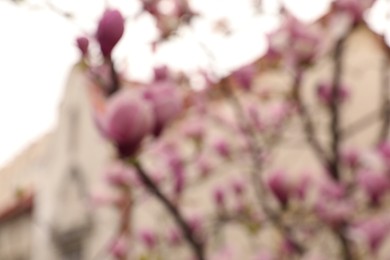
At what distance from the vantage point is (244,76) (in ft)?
4.74

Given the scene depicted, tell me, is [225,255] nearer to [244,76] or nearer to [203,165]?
[244,76]

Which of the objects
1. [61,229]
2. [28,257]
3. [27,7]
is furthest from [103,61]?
[28,257]

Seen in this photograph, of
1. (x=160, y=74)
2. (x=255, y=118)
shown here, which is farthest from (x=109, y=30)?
(x=255, y=118)

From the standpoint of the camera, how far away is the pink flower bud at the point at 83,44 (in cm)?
71

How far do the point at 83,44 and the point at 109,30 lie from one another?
0.12 metres

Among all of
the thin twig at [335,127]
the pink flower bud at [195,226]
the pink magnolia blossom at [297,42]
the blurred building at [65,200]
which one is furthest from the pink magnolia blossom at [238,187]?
the blurred building at [65,200]

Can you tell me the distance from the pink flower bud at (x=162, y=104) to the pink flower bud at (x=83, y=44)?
0.13m

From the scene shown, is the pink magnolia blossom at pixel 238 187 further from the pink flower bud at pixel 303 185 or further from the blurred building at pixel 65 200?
the blurred building at pixel 65 200

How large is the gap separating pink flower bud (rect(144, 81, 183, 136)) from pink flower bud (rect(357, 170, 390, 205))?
0.45 meters

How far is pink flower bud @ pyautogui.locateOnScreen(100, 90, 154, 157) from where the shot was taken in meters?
0.56

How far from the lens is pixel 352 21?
1.04m

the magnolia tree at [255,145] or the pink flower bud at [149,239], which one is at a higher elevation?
the magnolia tree at [255,145]

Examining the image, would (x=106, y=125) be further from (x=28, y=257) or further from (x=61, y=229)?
(x=28, y=257)

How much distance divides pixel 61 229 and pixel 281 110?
2.58 metres
